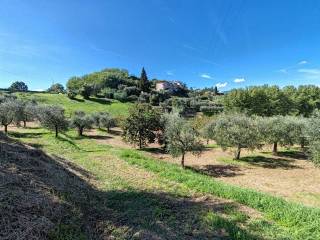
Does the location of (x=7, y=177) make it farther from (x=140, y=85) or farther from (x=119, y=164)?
(x=140, y=85)

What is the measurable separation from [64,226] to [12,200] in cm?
178

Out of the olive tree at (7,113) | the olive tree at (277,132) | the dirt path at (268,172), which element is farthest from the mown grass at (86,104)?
the olive tree at (277,132)

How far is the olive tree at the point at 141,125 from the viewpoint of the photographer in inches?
1852

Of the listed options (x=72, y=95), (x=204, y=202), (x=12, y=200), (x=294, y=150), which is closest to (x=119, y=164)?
(x=204, y=202)

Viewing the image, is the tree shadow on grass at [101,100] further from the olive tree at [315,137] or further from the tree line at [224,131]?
the olive tree at [315,137]

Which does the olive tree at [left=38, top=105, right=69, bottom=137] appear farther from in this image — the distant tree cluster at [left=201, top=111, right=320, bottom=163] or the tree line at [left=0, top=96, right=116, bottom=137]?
the distant tree cluster at [left=201, top=111, right=320, bottom=163]

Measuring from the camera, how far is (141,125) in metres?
46.8

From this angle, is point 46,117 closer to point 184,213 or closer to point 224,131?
point 224,131

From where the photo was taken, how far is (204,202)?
39.5ft

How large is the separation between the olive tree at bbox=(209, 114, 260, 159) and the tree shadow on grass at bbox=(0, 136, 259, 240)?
2728 cm

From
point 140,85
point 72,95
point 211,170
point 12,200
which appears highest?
point 140,85

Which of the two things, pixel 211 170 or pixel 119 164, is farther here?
pixel 211 170

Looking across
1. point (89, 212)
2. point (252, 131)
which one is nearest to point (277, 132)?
point (252, 131)

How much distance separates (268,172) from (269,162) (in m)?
6.80
